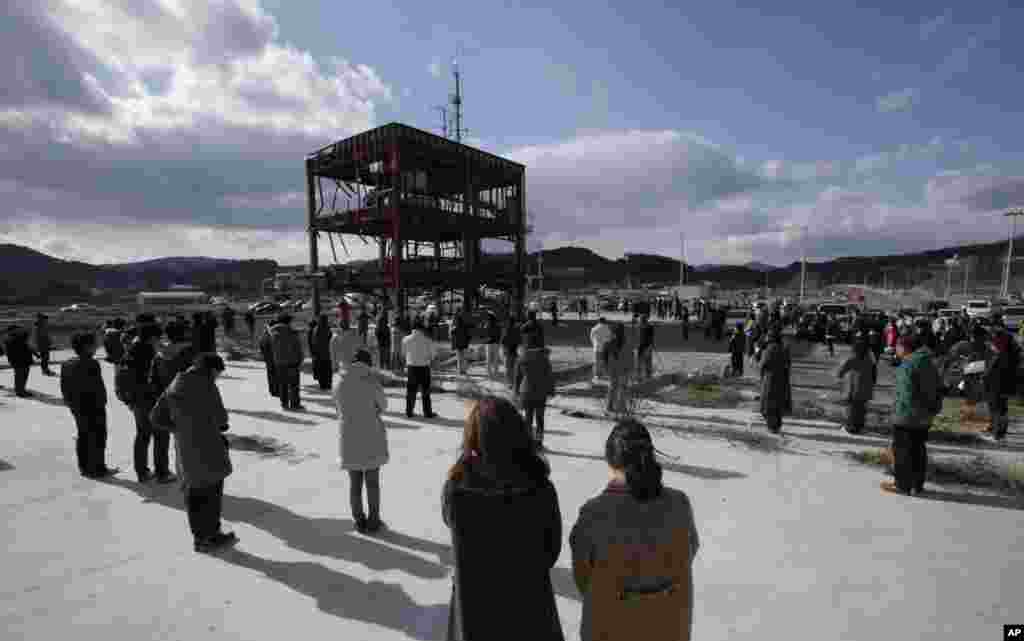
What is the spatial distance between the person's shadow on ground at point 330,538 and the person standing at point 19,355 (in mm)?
7546

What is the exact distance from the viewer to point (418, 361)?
7.34 m

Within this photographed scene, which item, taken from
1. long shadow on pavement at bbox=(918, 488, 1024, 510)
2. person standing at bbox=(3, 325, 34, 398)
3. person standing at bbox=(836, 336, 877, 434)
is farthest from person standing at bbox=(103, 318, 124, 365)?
person standing at bbox=(836, 336, 877, 434)

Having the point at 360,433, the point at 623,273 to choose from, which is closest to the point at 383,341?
the point at 360,433

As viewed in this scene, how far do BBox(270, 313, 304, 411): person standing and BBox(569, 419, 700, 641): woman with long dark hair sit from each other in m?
7.62

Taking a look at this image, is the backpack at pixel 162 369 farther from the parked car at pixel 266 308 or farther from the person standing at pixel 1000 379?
the parked car at pixel 266 308

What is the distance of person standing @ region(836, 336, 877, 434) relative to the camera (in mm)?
6453

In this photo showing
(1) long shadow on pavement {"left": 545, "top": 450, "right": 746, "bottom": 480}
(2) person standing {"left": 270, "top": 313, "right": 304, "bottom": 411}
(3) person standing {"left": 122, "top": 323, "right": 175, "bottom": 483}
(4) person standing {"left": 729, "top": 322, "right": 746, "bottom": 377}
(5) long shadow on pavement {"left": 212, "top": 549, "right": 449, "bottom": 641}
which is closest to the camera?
(5) long shadow on pavement {"left": 212, "top": 549, "right": 449, "bottom": 641}

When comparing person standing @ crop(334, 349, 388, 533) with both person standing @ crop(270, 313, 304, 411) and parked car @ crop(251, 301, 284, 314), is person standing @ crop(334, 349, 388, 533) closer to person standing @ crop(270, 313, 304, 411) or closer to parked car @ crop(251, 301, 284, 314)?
person standing @ crop(270, 313, 304, 411)

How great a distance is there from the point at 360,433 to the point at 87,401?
3.67 m

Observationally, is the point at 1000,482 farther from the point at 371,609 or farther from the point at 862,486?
the point at 371,609

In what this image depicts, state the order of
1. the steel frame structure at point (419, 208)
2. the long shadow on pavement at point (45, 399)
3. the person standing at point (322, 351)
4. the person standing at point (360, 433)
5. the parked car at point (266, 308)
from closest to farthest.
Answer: the person standing at point (360, 433) < the long shadow on pavement at point (45, 399) < the person standing at point (322, 351) < the steel frame structure at point (419, 208) < the parked car at point (266, 308)

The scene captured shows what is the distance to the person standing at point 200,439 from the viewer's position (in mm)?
3494

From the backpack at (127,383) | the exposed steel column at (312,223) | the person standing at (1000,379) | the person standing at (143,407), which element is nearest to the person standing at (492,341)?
the person standing at (143,407)

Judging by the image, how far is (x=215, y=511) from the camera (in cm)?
376
